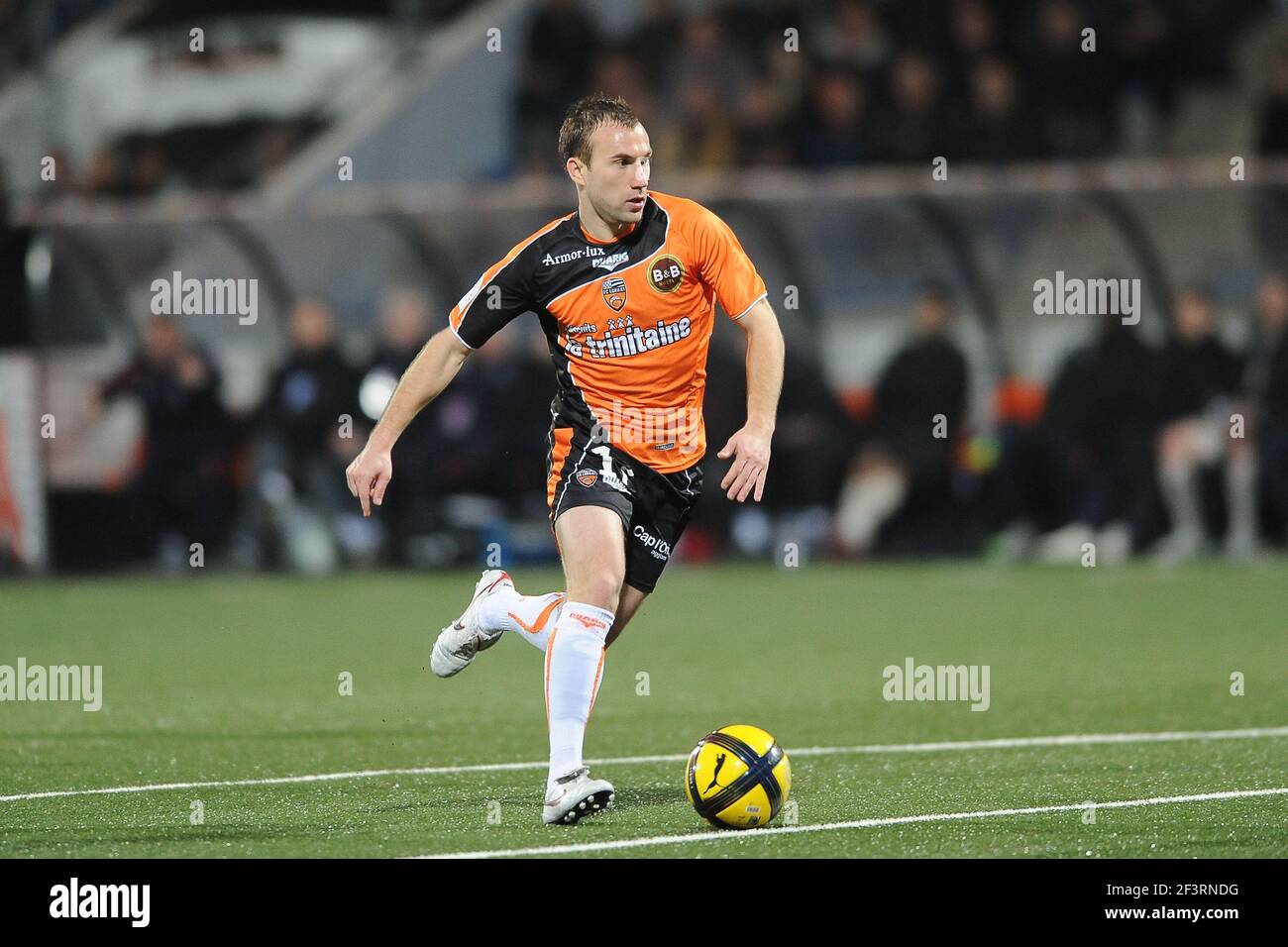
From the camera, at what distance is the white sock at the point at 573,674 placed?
6875mm

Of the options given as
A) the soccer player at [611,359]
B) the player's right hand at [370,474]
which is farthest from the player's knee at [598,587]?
the player's right hand at [370,474]

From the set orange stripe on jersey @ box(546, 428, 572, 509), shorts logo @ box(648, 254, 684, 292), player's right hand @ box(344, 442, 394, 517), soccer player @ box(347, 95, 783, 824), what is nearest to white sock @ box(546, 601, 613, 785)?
soccer player @ box(347, 95, 783, 824)

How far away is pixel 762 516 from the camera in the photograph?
64.6ft

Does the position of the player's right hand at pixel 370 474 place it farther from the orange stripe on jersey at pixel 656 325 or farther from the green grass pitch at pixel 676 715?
the green grass pitch at pixel 676 715

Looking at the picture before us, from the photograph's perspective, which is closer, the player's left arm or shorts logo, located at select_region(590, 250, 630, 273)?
the player's left arm

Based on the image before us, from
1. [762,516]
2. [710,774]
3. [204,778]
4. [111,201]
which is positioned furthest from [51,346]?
[710,774]

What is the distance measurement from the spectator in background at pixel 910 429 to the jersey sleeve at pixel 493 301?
11.3m

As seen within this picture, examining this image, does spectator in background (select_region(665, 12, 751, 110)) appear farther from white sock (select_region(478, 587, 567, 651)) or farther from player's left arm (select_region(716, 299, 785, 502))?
player's left arm (select_region(716, 299, 785, 502))

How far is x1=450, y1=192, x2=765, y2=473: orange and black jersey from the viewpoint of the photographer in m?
7.27

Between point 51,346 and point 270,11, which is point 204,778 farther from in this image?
point 270,11

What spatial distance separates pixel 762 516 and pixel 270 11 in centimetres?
955

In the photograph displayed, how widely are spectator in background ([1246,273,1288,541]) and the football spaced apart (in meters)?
12.5

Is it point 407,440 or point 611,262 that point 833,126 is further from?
point 611,262
